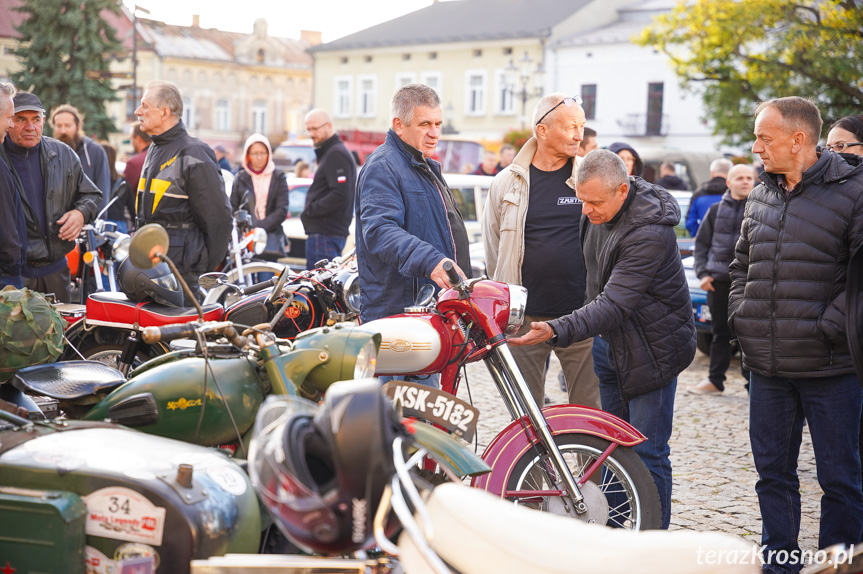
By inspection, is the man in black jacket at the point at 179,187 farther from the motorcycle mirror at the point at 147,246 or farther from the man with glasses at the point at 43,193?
the motorcycle mirror at the point at 147,246

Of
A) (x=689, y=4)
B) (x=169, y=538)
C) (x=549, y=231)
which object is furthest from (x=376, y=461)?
(x=689, y=4)

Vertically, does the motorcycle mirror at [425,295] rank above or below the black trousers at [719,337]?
above

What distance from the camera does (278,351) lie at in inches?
124

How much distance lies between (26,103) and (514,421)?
4131 millimetres

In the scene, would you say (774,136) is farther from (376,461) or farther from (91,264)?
(91,264)

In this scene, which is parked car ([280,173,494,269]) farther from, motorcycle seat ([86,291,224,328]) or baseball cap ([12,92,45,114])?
motorcycle seat ([86,291,224,328])

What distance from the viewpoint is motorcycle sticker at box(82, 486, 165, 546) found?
255 cm

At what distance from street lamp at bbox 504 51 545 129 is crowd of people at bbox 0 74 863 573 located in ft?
92.2

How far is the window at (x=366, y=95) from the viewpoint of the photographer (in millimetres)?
54656

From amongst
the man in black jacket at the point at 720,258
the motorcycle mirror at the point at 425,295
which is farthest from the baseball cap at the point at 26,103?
the man in black jacket at the point at 720,258

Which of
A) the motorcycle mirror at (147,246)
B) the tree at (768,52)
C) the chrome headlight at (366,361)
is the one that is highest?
the tree at (768,52)

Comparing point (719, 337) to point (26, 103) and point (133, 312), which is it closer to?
point (133, 312)

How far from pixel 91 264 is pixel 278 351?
5436 millimetres

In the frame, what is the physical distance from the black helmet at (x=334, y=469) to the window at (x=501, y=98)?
155ft
